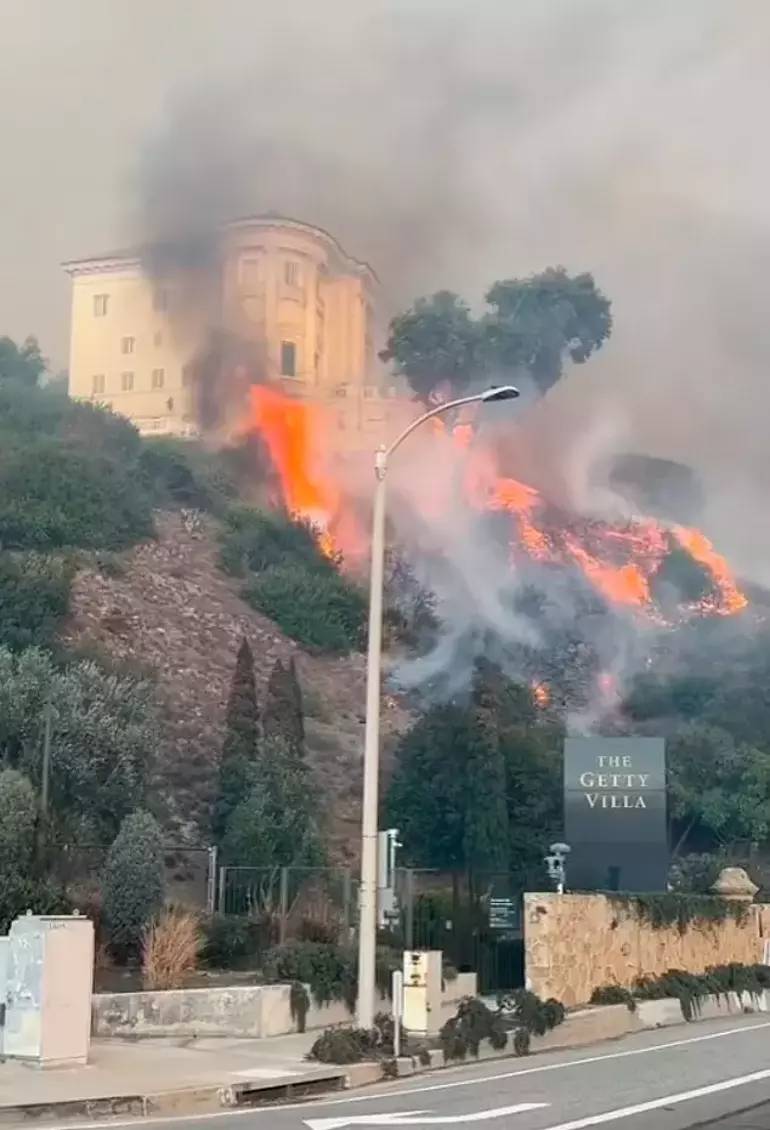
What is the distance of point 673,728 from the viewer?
8669 cm

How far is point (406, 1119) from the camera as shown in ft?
41.4

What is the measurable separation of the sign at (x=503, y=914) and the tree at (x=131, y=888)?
6.56 m

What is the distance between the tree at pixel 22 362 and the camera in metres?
94.3

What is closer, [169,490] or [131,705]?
[131,705]

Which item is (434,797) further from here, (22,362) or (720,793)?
(22,362)

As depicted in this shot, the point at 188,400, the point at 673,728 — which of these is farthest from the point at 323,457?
the point at 673,728

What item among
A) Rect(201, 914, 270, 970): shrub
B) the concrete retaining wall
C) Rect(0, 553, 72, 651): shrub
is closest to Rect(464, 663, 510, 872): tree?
Rect(0, 553, 72, 651): shrub

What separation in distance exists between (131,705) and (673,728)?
49406mm

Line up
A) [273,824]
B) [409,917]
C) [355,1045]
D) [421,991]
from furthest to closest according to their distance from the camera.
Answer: [273,824] < [409,917] < [421,991] < [355,1045]

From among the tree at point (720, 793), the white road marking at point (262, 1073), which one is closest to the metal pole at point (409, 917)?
the white road marking at point (262, 1073)

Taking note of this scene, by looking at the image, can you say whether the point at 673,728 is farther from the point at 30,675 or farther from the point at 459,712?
the point at 30,675

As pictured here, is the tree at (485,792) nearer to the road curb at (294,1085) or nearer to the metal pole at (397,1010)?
the road curb at (294,1085)

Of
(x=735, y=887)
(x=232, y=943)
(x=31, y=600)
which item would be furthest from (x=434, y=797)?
(x=232, y=943)

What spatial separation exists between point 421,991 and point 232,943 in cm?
627
